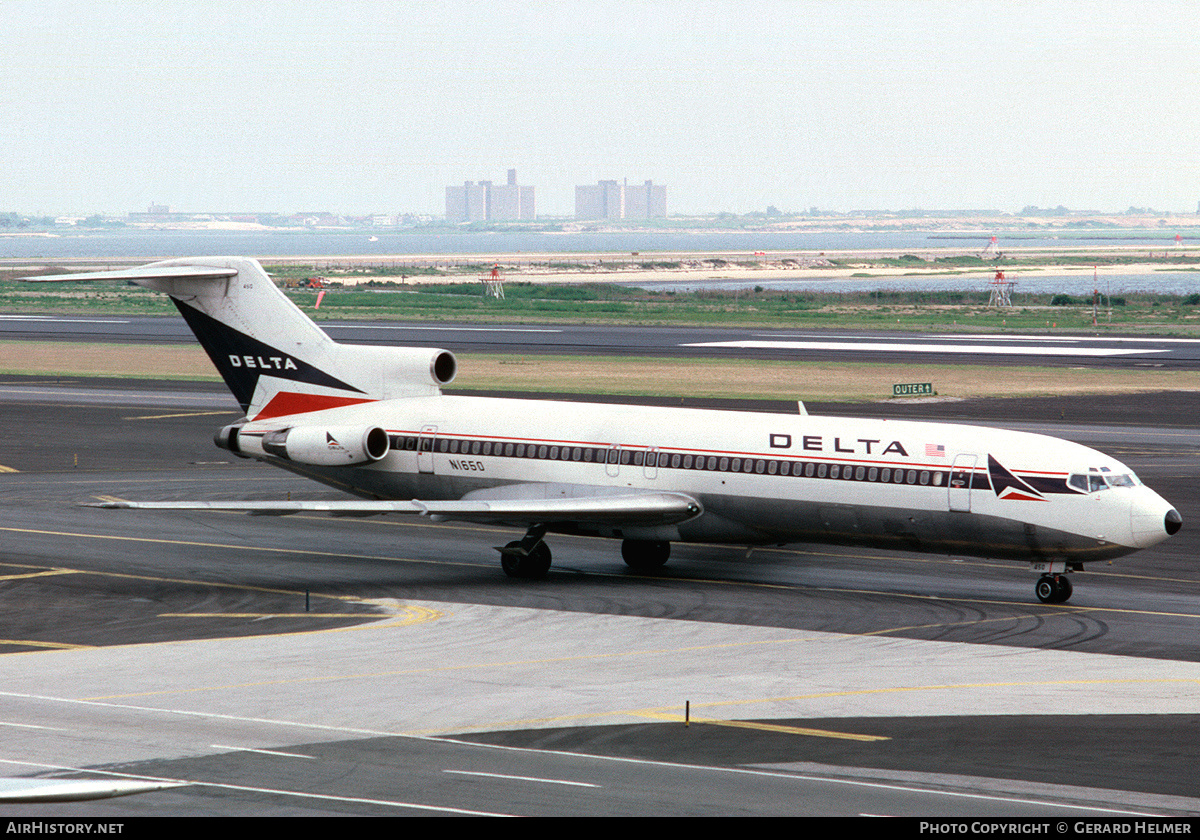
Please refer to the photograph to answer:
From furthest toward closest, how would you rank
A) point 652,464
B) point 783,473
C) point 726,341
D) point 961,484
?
point 726,341 → point 652,464 → point 783,473 → point 961,484

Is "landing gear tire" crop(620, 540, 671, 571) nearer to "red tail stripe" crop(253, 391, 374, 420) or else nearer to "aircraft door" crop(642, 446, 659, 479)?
"aircraft door" crop(642, 446, 659, 479)

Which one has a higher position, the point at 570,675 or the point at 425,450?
the point at 425,450

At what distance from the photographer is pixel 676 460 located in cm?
3341

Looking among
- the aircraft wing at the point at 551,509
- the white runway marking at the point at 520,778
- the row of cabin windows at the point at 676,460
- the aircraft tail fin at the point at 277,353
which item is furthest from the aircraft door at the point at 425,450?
the white runway marking at the point at 520,778

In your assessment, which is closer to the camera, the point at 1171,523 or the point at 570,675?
the point at 570,675

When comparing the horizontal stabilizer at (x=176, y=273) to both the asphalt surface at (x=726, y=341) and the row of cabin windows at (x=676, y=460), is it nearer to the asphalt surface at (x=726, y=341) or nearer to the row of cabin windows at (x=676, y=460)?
the row of cabin windows at (x=676, y=460)

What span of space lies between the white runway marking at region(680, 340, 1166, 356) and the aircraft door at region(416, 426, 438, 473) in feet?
184

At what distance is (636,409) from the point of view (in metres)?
35.3

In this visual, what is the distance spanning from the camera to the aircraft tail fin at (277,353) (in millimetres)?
37469

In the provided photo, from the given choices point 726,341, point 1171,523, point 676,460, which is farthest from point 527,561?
point 726,341

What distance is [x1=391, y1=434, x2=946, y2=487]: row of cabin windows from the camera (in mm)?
31070

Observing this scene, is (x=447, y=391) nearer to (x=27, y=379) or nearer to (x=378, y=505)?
(x=27, y=379)

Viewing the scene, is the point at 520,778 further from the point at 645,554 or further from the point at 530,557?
the point at 645,554

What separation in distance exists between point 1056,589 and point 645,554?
9176 mm
